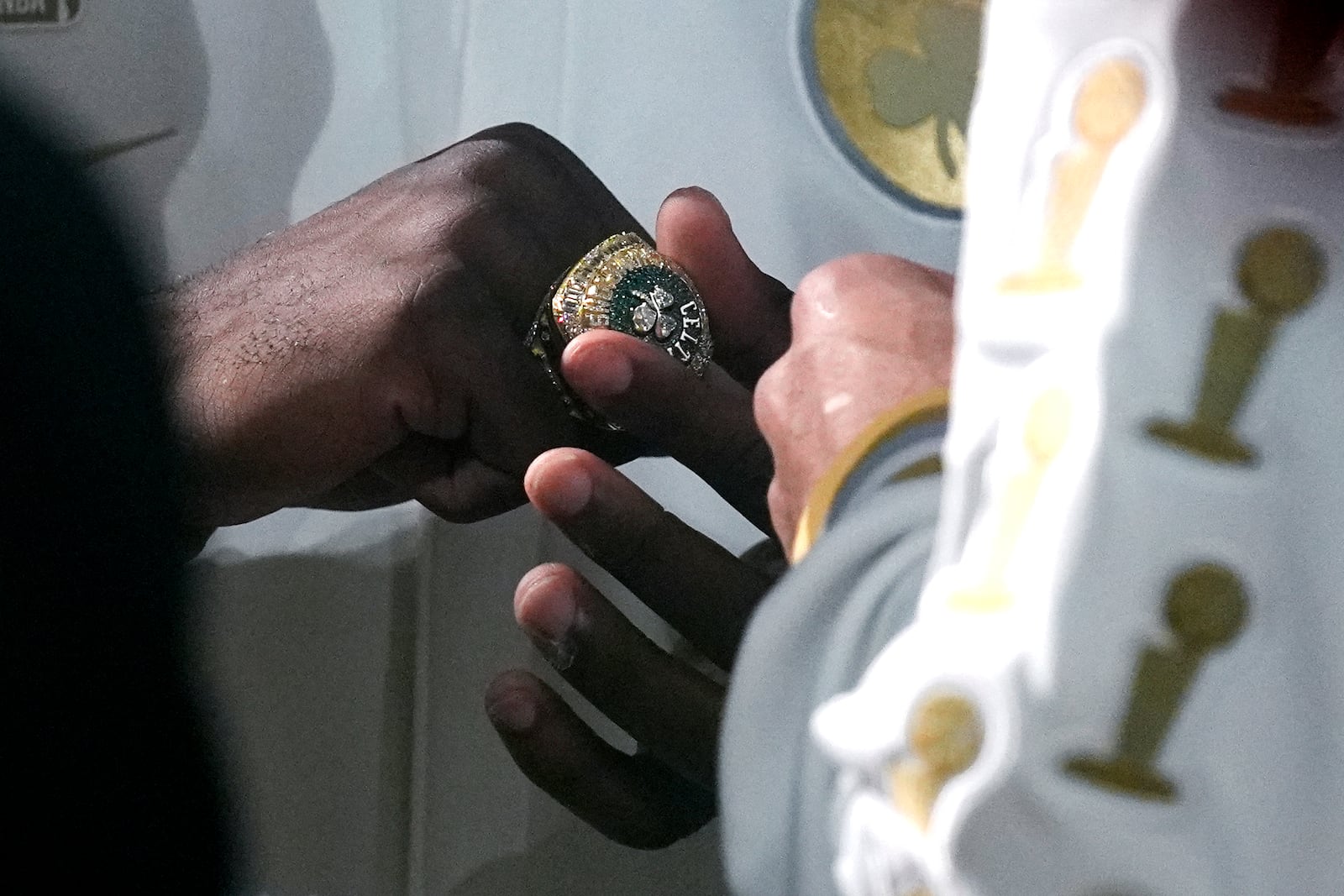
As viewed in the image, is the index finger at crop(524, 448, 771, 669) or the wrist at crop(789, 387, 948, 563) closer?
the wrist at crop(789, 387, 948, 563)

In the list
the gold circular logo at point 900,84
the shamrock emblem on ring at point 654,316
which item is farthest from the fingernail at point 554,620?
the gold circular logo at point 900,84

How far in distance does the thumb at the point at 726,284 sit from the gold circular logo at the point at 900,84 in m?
0.06

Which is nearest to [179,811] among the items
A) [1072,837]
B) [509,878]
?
[509,878]

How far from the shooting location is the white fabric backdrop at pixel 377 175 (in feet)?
1.76

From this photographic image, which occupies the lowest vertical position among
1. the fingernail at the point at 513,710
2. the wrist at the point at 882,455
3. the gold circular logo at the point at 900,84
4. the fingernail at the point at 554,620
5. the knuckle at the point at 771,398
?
the fingernail at the point at 513,710

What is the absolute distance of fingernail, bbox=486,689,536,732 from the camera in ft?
1.74

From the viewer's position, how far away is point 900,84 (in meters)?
0.52

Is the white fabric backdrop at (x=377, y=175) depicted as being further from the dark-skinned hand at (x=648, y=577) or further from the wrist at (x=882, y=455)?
the wrist at (x=882, y=455)

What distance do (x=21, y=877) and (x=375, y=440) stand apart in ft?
0.70

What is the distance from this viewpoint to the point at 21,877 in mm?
492

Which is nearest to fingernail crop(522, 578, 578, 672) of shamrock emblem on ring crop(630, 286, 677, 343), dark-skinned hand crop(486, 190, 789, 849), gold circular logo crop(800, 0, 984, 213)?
dark-skinned hand crop(486, 190, 789, 849)

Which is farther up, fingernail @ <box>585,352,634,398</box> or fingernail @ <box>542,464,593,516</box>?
fingernail @ <box>585,352,634,398</box>

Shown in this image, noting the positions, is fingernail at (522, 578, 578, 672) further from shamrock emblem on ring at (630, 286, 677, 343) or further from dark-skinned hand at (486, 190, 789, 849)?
shamrock emblem on ring at (630, 286, 677, 343)

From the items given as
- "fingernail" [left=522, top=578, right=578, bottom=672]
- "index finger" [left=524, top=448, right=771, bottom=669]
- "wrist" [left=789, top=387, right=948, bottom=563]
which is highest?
"wrist" [left=789, top=387, right=948, bottom=563]
